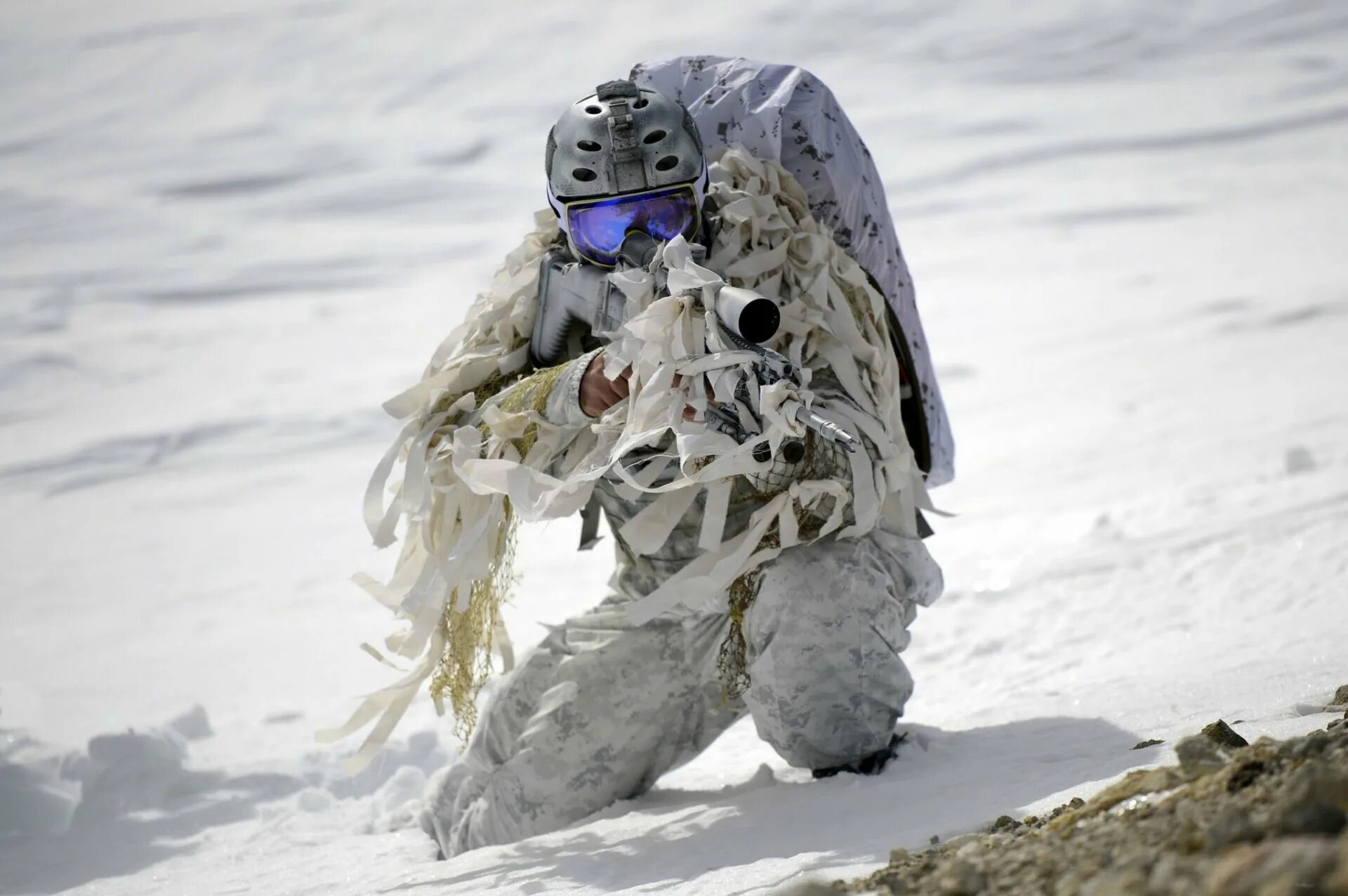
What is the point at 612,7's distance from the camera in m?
7.89

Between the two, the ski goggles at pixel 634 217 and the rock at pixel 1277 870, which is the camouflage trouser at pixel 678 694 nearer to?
the ski goggles at pixel 634 217

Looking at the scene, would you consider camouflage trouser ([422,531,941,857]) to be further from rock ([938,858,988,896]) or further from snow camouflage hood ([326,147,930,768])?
rock ([938,858,988,896])

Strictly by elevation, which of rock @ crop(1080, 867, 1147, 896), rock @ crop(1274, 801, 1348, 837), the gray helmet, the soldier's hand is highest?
the gray helmet

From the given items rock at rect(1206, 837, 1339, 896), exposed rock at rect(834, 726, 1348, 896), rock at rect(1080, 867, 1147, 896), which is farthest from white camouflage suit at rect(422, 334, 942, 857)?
rock at rect(1206, 837, 1339, 896)

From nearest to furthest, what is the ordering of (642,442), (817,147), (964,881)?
(964,881) < (642,442) < (817,147)

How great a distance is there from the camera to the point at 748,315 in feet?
5.05

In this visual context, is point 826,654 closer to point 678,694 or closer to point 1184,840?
point 678,694

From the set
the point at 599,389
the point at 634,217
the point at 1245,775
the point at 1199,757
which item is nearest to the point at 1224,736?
the point at 1199,757

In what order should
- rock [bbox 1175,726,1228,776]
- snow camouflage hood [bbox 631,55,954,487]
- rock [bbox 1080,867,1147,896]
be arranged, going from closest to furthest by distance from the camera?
1. rock [bbox 1080,867,1147,896]
2. rock [bbox 1175,726,1228,776]
3. snow camouflage hood [bbox 631,55,954,487]

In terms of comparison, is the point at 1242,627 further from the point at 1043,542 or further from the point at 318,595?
the point at 318,595

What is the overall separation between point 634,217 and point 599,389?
0.24 m

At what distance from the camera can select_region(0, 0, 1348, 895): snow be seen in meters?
2.04

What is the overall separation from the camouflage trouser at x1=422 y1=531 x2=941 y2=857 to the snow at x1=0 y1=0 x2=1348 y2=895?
0.07 metres

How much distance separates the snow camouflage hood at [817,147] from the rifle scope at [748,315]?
49cm
